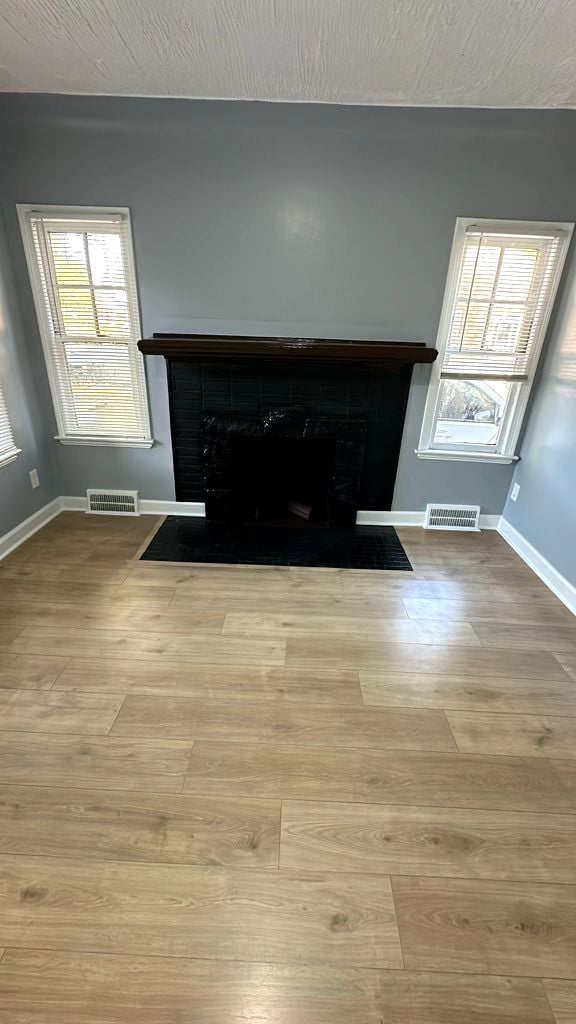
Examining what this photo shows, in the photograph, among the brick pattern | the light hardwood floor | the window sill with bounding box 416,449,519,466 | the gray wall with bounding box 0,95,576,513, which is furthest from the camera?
the window sill with bounding box 416,449,519,466

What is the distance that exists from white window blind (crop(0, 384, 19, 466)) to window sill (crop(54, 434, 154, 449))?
0.38m

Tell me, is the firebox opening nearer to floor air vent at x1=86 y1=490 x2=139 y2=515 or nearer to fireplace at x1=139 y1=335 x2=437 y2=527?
fireplace at x1=139 y1=335 x2=437 y2=527

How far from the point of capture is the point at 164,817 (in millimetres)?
1315

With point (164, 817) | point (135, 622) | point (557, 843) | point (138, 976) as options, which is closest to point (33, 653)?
point (135, 622)

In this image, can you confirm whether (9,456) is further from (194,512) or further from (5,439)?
(194,512)

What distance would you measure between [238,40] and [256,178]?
656mm

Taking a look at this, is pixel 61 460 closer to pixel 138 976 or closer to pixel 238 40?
pixel 238 40

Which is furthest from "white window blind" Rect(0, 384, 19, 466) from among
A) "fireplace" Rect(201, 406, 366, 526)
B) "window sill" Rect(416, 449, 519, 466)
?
"window sill" Rect(416, 449, 519, 466)

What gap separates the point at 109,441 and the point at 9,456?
0.64 m

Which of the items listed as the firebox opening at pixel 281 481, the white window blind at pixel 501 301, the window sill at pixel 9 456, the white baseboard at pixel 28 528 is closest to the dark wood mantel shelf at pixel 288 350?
the white window blind at pixel 501 301

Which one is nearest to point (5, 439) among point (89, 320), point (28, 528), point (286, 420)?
point (28, 528)

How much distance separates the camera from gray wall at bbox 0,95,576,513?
93.4 inches

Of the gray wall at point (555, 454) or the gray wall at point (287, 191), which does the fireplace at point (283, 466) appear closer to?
the gray wall at point (287, 191)

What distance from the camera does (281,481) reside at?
3.34 metres
